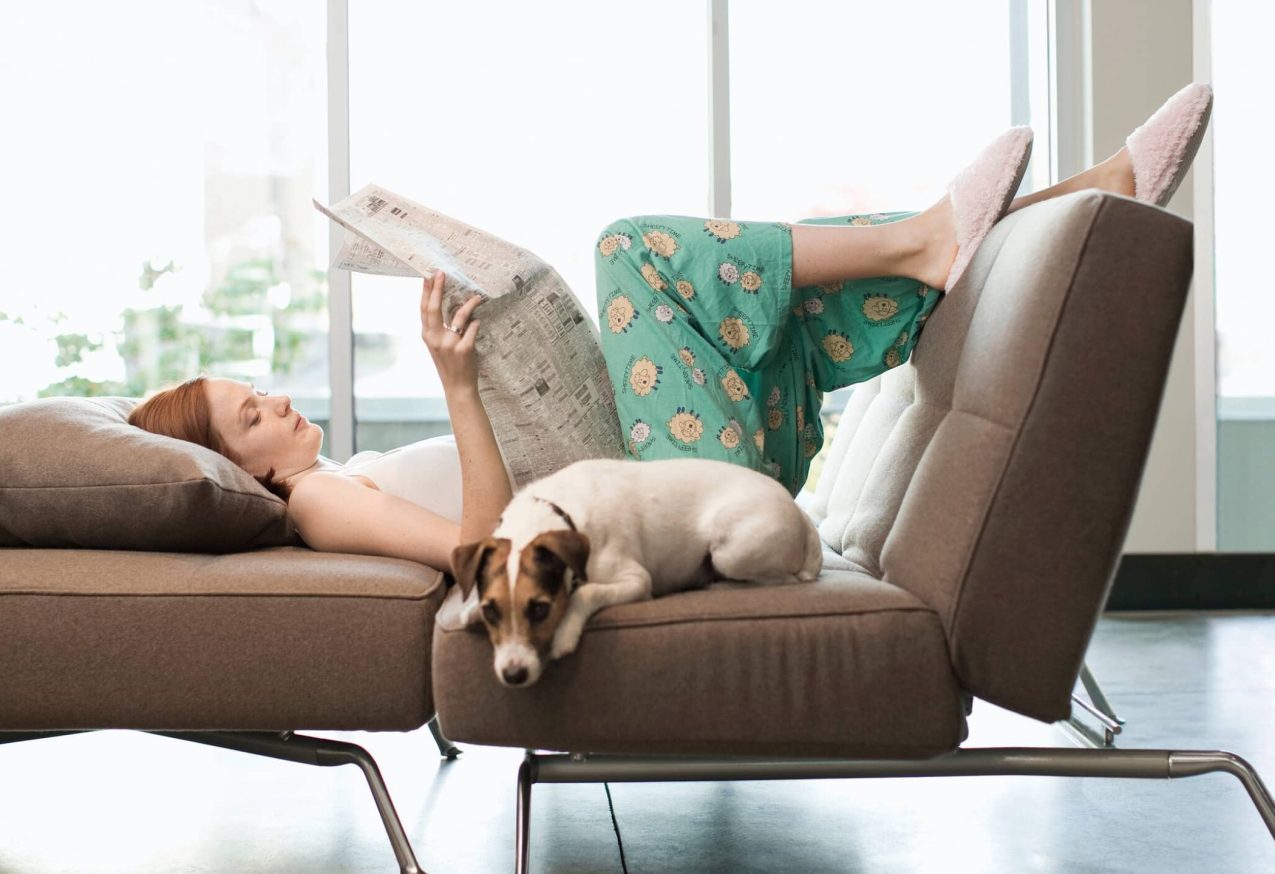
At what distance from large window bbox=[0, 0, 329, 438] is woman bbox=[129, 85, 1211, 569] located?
236 cm

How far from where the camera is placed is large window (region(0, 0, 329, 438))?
4.28m

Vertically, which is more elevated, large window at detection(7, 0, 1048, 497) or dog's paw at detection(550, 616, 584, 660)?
large window at detection(7, 0, 1048, 497)

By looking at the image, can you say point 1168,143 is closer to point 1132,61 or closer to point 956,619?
point 956,619

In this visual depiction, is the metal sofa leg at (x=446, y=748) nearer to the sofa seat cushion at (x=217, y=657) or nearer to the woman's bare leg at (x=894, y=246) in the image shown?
the sofa seat cushion at (x=217, y=657)

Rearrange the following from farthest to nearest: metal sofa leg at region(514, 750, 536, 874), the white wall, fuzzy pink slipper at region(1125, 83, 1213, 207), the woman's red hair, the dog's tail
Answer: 1. the white wall
2. the woman's red hair
3. fuzzy pink slipper at region(1125, 83, 1213, 207)
4. the dog's tail
5. metal sofa leg at region(514, 750, 536, 874)

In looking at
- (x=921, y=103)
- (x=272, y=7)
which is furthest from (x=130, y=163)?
(x=921, y=103)

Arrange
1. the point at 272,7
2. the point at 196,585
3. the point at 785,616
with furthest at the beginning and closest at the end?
the point at 272,7 < the point at 196,585 < the point at 785,616

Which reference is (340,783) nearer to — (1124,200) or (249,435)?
(249,435)

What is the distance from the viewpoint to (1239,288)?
4.36m

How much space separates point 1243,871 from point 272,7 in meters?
4.08

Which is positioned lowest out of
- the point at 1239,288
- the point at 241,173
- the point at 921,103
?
the point at 1239,288

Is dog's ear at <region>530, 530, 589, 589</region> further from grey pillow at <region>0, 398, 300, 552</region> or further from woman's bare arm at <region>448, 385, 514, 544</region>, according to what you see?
grey pillow at <region>0, 398, 300, 552</region>

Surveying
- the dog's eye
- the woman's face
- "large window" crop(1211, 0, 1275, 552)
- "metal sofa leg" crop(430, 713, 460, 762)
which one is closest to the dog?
the dog's eye

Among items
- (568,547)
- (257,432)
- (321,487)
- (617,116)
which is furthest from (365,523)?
(617,116)
